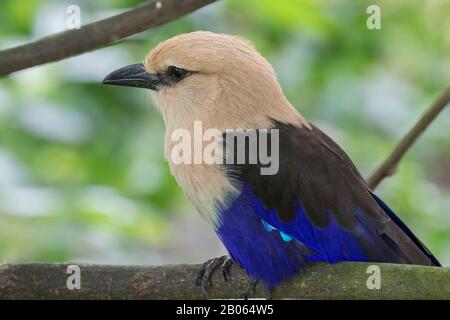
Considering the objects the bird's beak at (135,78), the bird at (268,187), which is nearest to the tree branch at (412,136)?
the bird at (268,187)

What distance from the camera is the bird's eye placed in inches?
153

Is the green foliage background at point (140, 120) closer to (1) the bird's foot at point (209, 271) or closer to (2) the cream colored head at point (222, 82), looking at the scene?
(2) the cream colored head at point (222, 82)

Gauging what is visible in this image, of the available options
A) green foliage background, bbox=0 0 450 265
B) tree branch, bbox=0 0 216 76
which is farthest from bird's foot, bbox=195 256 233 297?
tree branch, bbox=0 0 216 76

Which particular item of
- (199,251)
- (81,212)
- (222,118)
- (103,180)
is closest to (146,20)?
(222,118)

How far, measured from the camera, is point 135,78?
3955mm

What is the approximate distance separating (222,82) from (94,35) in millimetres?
862

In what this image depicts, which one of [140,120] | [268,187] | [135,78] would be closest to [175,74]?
[135,78]

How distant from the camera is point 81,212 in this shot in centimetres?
425

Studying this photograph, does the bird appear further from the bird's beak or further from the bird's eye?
the bird's beak

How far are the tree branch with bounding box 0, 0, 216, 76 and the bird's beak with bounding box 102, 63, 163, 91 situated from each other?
2.58 ft

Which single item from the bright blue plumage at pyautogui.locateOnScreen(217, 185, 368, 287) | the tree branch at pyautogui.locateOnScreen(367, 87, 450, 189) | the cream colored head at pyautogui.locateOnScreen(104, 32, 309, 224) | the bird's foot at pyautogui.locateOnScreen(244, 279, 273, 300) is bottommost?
the bird's foot at pyautogui.locateOnScreen(244, 279, 273, 300)

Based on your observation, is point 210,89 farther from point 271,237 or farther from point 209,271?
point 209,271

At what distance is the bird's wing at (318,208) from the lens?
3656 millimetres

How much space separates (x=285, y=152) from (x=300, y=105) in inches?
62.0
